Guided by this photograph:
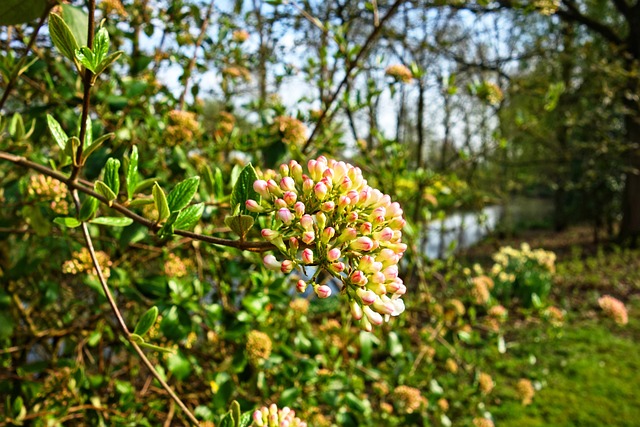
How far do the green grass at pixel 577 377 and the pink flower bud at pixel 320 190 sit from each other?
2724 mm

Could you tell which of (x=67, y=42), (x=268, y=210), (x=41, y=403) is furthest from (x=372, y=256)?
(x=41, y=403)

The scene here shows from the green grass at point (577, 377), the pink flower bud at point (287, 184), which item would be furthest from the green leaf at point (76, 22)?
the green grass at point (577, 377)

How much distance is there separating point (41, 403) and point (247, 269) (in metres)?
0.73

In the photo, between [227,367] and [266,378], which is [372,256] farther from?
[266,378]

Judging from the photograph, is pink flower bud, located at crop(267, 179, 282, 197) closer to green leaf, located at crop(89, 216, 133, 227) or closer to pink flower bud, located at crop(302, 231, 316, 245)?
pink flower bud, located at crop(302, 231, 316, 245)

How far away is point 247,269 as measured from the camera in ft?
5.45

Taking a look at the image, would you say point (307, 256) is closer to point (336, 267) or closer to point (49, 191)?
point (336, 267)

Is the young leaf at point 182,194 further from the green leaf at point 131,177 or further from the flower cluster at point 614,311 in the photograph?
the flower cluster at point 614,311

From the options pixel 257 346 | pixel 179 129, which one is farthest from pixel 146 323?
pixel 179 129

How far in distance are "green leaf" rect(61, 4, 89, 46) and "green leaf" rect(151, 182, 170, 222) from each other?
332mm

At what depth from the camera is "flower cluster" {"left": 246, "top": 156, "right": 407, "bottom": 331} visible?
566 mm

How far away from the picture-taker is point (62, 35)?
0.53 metres

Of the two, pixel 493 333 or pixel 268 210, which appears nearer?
pixel 268 210

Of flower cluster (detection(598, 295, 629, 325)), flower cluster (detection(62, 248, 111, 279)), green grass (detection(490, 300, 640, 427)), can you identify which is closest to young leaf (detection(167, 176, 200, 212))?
flower cluster (detection(62, 248, 111, 279))
